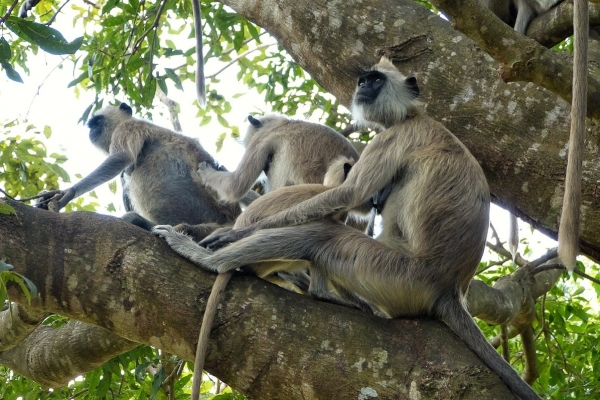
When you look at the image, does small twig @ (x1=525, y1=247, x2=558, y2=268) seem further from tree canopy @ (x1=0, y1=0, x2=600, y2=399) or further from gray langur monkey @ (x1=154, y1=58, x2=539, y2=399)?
gray langur monkey @ (x1=154, y1=58, x2=539, y2=399)

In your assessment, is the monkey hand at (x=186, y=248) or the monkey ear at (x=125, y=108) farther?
the monkey ear at (x=125, y=108)

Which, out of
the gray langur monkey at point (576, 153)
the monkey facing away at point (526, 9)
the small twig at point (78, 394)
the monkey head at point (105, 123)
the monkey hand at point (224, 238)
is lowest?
the small twig at point (78, 394)

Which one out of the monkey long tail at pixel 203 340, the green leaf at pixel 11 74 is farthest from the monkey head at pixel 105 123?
the monkey long tail at pixel 203 340

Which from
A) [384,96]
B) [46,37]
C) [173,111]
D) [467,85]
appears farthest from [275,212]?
[173,111]

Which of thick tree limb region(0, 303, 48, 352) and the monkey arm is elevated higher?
the monkey arm

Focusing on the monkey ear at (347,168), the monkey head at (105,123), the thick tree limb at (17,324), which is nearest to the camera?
the thick tree limb at (17,324)

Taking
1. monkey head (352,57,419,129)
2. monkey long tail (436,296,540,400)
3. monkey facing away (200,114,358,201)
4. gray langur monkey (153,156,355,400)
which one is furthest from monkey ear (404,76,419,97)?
monkey long tail (436,296,540,400)

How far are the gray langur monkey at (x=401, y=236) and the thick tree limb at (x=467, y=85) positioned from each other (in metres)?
0.24

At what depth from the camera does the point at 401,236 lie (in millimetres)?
3010

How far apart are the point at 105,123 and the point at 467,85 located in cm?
223

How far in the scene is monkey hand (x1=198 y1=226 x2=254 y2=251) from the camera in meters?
2.93

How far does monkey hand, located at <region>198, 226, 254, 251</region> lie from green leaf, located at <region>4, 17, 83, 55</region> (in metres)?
1.00

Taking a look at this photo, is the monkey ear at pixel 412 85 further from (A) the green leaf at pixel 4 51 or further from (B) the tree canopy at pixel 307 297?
(A) the green leaf at pixel 4 51

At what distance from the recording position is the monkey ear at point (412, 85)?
10.8 ft
